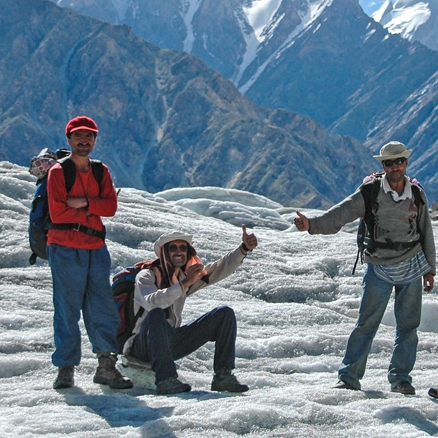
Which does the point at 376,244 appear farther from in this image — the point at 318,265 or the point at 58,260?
the point at 318,265

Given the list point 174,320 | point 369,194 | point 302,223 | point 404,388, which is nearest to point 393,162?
point 369,194

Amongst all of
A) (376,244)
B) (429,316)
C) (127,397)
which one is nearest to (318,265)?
(429,316)

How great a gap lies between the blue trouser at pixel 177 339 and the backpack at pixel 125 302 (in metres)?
0.35

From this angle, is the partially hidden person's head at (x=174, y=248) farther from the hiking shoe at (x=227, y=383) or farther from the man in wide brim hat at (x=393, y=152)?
the man in wide brim hat at (x=393, y=152)

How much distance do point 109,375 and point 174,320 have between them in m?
1.03

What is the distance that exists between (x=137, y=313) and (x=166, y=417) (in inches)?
82.0

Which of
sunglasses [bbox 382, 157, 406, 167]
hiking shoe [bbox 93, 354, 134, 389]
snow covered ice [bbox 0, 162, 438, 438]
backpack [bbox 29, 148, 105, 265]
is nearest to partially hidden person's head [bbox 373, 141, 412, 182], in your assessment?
sunglasses [bbox 382, 157, 406, 167]

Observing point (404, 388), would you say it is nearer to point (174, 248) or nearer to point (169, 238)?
point (174, 248)

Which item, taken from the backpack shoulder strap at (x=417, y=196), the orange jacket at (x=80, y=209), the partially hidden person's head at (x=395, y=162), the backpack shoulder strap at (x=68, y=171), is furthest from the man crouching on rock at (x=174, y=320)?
the backpack shoulder strap at (x=417, y=196)

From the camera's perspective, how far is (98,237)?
934 cm

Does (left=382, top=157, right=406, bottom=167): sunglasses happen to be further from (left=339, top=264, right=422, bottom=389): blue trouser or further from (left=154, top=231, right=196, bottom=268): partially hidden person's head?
(left=154, top=231, right=196, bottom=268): partially hidden person's head

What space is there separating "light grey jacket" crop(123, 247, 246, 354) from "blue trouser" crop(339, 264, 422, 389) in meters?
1.70

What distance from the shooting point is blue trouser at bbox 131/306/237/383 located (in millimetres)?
9141

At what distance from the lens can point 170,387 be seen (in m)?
9.09
